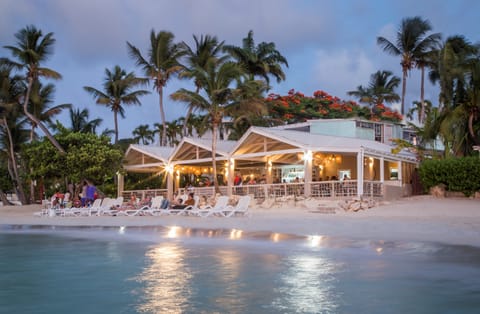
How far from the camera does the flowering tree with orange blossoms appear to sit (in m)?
49.2

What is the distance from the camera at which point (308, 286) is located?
832cm

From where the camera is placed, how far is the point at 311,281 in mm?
8680

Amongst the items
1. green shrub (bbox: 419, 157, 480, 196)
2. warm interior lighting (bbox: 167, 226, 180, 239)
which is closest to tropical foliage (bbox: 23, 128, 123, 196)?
warm interior lighting (bbox: 167, 226, 180, 239)

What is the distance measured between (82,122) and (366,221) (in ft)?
107

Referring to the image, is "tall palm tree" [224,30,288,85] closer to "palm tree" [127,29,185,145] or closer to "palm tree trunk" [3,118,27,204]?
"palm tree" [127,29,185,145]

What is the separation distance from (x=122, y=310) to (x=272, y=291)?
6.99 feet

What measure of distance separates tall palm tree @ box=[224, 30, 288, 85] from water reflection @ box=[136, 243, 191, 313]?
30.5 metres

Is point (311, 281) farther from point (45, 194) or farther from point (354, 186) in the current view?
point (45, 194)

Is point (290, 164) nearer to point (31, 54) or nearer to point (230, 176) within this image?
point (230, 176)

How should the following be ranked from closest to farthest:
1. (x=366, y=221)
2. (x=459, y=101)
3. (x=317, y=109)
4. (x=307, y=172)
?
(x=366, y=221) < (x=307, y=172) < (x=459, y=101) < (x=317, y=109)

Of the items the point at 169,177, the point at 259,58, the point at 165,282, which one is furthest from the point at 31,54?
the point at 165,282

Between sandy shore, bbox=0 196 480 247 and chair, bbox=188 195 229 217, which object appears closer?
sandy shore, bbox=0 196 480 247

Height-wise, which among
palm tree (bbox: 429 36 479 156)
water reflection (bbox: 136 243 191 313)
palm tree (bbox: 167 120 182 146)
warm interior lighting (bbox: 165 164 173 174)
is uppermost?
palm tree (bbox: 167 120 182 146)

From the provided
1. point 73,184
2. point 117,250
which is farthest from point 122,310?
point 73,184
